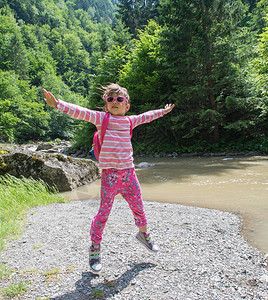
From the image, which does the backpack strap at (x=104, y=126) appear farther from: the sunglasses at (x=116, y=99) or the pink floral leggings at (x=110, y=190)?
the pink floral leggings at (x=110, y=190)

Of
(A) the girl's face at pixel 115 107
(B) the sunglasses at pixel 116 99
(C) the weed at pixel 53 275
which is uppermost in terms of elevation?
(B) the sunglasses at pixel 116 99

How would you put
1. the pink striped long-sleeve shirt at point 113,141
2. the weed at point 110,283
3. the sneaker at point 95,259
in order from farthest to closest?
1. the pink striped long-sleeve shirt at point 113,141
2. the sneaker at point 95,259
3. the weed at point 110,283

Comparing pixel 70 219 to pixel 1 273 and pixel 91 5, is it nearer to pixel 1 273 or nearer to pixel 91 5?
pixel 1 273

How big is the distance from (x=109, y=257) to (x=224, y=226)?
6.62 feet

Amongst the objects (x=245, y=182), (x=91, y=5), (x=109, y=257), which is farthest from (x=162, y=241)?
(x=91, y=5)

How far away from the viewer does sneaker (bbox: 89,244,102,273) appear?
263 centimetres

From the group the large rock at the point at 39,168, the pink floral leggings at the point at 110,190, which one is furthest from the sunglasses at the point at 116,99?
the large rock at the point at 39,168

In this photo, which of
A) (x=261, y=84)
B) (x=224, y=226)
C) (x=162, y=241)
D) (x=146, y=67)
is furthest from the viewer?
(x=146, y=67)

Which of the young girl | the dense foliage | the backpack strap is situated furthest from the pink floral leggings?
the dense foliage

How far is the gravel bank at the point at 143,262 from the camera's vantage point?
2324mm

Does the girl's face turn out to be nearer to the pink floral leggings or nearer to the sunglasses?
the sunglasses

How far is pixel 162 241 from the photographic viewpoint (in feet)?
11.4

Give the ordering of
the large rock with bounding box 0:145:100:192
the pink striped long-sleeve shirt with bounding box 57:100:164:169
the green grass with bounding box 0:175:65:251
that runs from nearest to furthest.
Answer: the pink striped long-sleeve shirt with bounding box 57:100:164:169, the green grass with bounding box 0:175:65:251, the large rock with bounding box 0:145:100:192

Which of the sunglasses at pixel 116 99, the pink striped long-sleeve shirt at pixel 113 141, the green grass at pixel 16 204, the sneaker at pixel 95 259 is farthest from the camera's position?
the green grass at pixel 16 204
